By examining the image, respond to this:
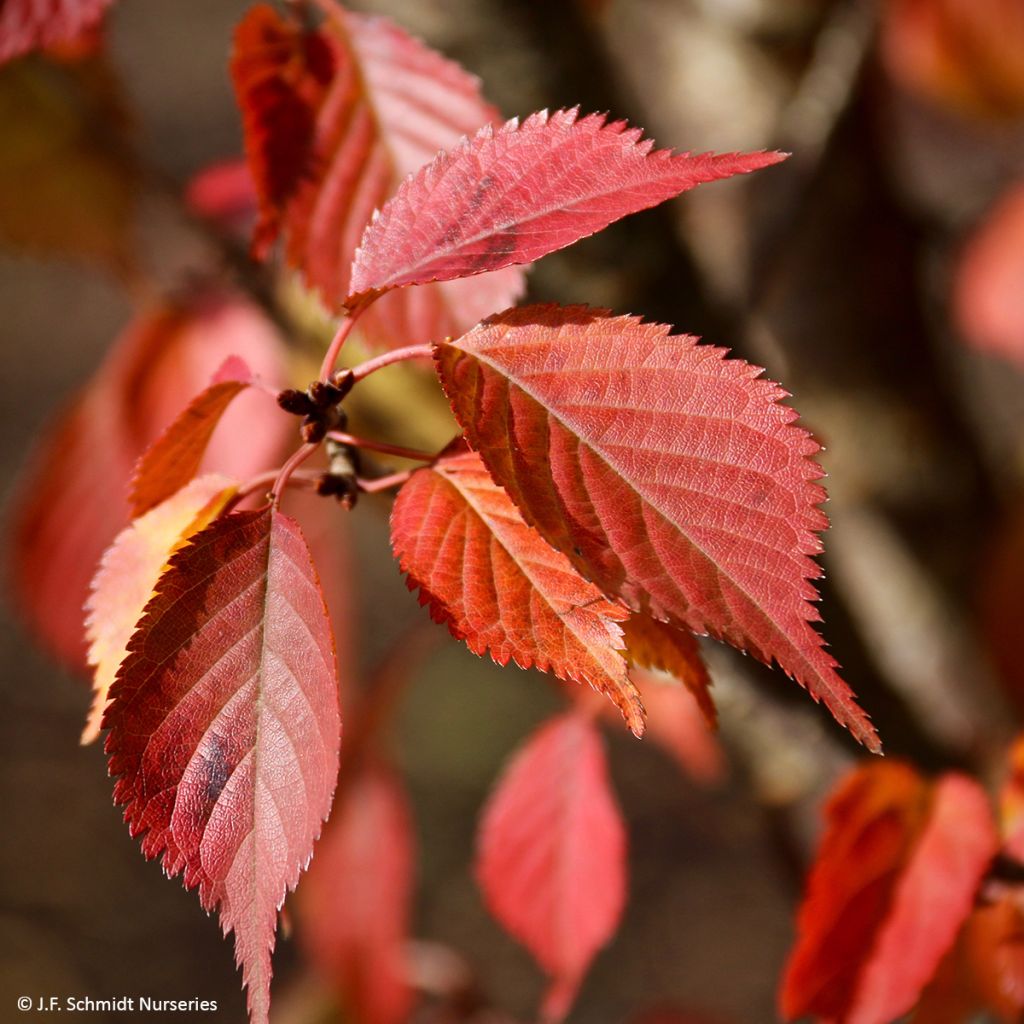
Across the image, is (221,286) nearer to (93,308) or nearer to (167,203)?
(167,203)

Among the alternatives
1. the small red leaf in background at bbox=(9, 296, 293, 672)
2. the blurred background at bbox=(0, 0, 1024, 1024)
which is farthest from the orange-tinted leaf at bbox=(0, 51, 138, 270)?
the small red leaf in background at bbox=(9, 296, 293, 672)

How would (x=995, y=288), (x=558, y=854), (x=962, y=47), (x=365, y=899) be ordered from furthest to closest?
(x=995, y=288), (x=962, y=47), (x=365, y=899), (x=558, y=854)

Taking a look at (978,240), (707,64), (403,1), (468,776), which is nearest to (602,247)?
(403,1)

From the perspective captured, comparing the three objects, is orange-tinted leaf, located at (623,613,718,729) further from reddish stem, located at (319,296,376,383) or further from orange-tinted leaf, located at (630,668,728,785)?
orange-tinted leaf, located at (630,668,728,785)

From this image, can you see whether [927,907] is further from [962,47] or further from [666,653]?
[962,47]

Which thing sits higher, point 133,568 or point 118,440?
point 133,568

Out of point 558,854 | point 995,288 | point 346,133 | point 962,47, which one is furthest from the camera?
point 995,288

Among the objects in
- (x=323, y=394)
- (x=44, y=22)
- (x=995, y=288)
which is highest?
(x=44, y=22)

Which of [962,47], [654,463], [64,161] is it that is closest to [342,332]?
[654,463]
